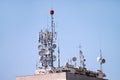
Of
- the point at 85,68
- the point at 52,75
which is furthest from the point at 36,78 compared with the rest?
the point at 85,68

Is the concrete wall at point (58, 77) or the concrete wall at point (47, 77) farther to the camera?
the concrete wall at point (47, 77)

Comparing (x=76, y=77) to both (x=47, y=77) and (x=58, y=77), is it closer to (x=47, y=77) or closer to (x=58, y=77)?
(x=58, y=77)

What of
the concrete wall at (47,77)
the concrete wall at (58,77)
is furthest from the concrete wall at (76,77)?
the concrete wall at (47,77)

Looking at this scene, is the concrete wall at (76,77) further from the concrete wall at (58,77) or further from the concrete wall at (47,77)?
the concrete wall at (47,77)

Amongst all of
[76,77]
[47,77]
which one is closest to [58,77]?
[47,77]

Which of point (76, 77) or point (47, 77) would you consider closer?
point (76, 77)

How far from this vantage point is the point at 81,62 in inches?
3076

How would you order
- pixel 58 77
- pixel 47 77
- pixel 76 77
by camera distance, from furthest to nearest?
pixel 47 77 → pixel 76 77 → pixel 58 77

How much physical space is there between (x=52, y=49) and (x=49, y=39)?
2.67m

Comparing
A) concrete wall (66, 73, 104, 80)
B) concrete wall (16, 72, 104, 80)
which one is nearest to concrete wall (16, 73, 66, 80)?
concrete wall (16, 72, 104, 80)

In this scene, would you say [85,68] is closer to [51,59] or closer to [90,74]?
[90,74]

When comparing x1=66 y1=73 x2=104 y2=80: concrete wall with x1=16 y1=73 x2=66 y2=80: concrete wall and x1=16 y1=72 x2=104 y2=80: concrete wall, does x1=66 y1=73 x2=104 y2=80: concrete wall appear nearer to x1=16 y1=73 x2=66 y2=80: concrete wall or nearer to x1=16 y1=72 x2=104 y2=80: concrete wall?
x1=16 y1=72 x2=104 y2=80: concrete wall

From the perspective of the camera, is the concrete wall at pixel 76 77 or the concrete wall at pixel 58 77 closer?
the concrete wall at pixel 58 77

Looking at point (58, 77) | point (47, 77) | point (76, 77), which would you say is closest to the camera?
point (58, 77)
